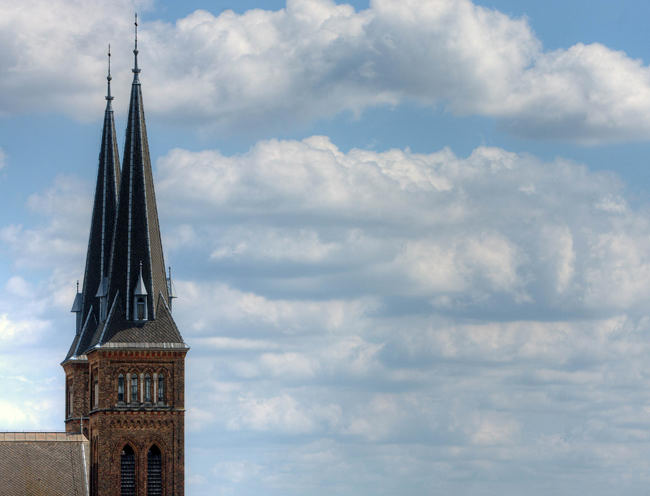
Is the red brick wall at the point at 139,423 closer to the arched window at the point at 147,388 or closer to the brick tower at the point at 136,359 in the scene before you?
the brick tower at the point at 136,359

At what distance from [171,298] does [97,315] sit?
28.8ft

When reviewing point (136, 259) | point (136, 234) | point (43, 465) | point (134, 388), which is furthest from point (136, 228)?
point (43, 465)

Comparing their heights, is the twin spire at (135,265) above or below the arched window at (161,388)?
above

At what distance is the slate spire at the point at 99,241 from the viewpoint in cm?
12825

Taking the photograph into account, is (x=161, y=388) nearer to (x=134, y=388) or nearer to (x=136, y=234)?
(x=134, y=388)

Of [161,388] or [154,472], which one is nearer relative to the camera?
[154,472]

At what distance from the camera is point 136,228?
121m

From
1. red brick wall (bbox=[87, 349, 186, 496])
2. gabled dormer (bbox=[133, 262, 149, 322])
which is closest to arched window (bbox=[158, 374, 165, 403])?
red brick wall (bbox=[87, 349, 186, 496])

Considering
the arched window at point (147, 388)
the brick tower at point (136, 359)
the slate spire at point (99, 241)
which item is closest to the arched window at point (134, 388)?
the brick tower at point (136, 359)

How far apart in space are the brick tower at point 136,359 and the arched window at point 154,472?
2.9 inches

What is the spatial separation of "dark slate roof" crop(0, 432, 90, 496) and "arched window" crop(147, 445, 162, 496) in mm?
5461

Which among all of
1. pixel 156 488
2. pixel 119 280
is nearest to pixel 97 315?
pixel 119 280

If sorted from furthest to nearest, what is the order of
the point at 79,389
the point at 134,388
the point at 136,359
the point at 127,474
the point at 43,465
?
the point at 79,389
the point at 43,465
the point at 136,359
the point at 134,388
the point at 127,474

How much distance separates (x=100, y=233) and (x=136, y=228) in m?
9.19
